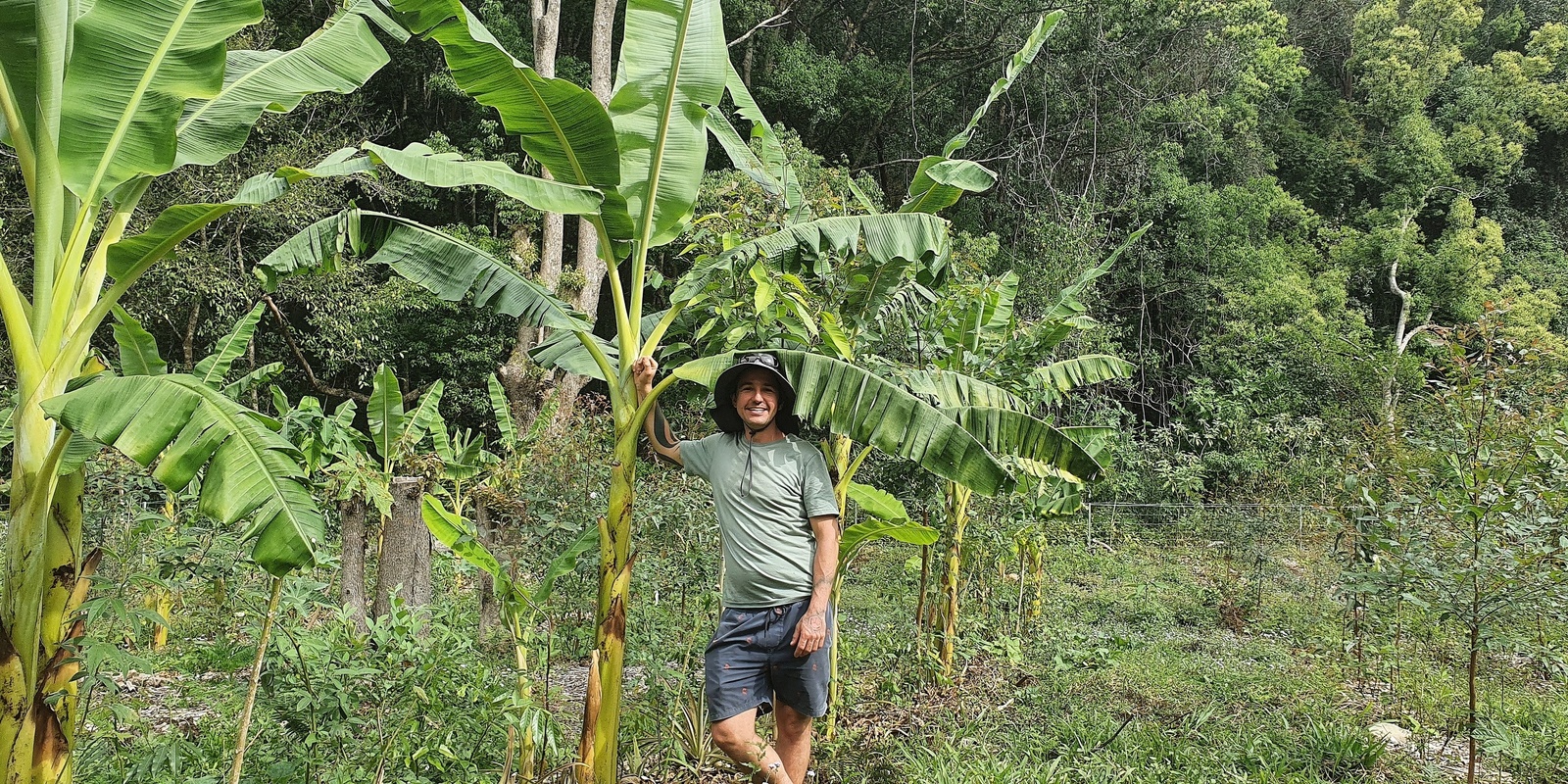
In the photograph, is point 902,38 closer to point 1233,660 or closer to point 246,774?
point 1233,660

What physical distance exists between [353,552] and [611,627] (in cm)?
223

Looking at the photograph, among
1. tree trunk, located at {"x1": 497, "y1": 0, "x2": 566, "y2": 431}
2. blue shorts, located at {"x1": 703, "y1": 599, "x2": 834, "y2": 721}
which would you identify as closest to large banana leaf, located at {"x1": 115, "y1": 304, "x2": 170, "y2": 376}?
blue shorts, located at {"x1": 703, "y1": 599, "x2": 834, "y2": 721}

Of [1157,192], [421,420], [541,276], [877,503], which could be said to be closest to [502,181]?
[877,503]

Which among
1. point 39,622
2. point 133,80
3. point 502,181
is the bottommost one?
point 39,622

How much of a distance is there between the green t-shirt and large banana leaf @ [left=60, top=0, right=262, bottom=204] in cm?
176

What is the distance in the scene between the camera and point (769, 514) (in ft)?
9.84

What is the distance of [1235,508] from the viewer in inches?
356

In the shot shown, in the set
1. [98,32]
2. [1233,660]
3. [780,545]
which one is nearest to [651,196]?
[780,545]

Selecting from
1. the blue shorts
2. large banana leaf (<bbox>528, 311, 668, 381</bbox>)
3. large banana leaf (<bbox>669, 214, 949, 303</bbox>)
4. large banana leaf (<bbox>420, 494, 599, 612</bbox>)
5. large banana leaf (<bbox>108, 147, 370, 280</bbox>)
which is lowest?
the blue shorts

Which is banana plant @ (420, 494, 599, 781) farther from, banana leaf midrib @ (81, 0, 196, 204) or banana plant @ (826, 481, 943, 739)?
banana leaf midrib @ (81, 0, 196, 204)

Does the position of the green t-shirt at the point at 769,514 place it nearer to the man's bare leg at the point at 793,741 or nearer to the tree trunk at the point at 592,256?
the man's bare leg at the point at 793,741

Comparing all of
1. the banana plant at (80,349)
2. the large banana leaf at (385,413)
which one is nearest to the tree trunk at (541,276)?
the large banana leaf at (385,413)

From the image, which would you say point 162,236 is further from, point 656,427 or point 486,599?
point 486,599

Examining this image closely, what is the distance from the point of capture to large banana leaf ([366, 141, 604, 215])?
2.70 meters
